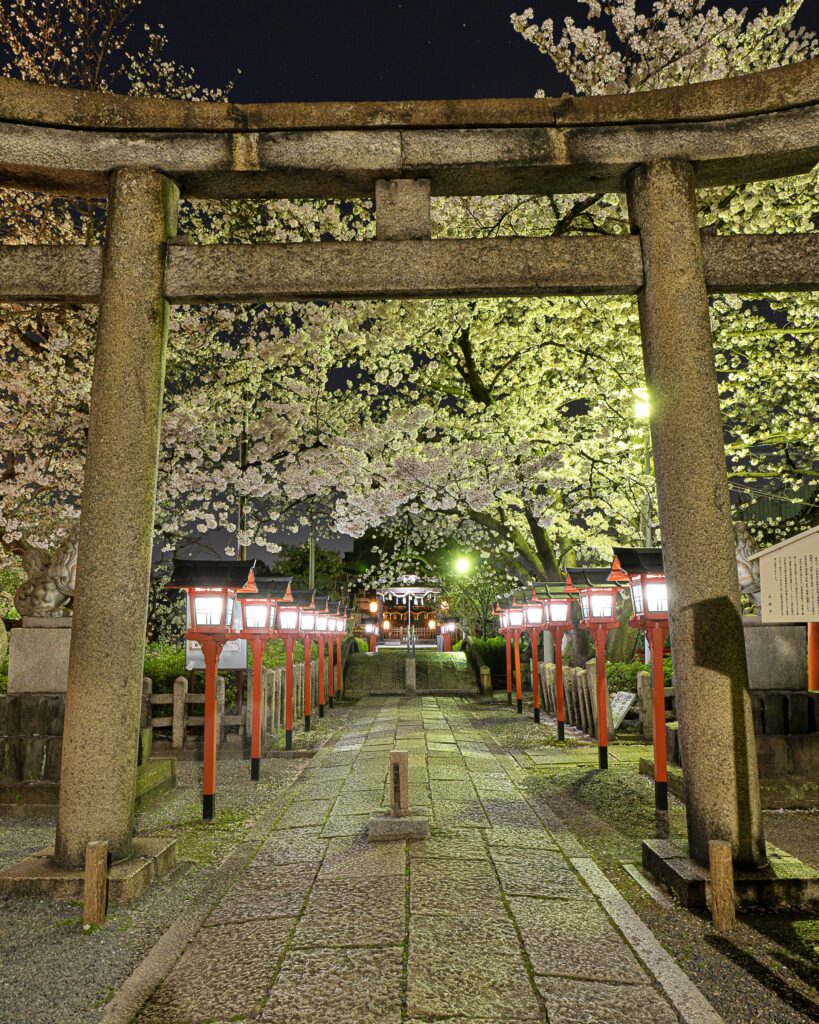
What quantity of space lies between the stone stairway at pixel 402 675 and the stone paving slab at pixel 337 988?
66.5ft

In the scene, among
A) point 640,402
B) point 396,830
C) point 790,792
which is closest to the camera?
point 396,830

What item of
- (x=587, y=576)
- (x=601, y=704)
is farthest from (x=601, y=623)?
(x=587, y=576)

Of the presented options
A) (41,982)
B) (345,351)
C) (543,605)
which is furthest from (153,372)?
(543,605)

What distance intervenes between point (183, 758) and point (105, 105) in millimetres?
8595

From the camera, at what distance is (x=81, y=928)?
4.39 m

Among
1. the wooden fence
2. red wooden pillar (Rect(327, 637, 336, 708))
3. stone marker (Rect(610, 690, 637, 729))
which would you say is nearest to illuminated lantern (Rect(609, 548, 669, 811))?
stone marker (Rect(610, 690, 637, 729))

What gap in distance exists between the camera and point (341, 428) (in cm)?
1545

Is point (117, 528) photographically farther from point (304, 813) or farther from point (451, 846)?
point (304, 813)

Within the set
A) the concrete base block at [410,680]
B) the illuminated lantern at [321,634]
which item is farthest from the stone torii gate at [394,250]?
the concrete base block at [410,680]

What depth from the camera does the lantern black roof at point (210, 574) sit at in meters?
8.01

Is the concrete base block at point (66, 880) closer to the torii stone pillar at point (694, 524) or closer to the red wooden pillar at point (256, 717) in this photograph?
the torii stone pillar at point (694, 524)

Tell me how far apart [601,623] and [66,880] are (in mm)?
8020

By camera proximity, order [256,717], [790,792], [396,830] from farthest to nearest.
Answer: [256,717]
[790,792]
[396,830]

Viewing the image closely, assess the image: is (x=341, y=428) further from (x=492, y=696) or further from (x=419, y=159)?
(x=492, y=696)
